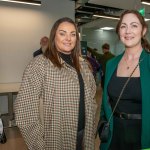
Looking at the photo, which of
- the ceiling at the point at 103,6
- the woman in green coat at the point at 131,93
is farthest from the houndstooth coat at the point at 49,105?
the ceiling at the point at 103,6

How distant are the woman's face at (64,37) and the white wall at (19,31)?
12.7 ft

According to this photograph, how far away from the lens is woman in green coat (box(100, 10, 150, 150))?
5.02 feet

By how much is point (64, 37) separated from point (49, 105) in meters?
0.52

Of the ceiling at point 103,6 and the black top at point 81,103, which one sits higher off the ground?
the ceiling at point 103,6

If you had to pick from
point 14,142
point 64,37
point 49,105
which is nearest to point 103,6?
point 14,142

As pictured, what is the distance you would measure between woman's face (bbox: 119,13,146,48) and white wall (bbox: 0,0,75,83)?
165 inches

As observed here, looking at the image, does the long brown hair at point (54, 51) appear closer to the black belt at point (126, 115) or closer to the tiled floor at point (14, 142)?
the black belt at point (126, 115)

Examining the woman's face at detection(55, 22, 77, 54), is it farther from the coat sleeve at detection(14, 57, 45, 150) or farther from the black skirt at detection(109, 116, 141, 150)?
the black skirt at detection(109, 116, 141, 150)

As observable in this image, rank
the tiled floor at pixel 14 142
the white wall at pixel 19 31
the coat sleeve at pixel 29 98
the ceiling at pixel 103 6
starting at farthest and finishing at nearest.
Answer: the ceiling at pixel 103 6
the white wall at pixel 19 31
the tiled floor at pixel 14 142
the coat sleeve at pixel 29 98

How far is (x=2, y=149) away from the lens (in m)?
3.53

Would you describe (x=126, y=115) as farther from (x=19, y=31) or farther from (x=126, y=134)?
(x=19, y=31)

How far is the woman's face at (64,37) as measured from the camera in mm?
1747

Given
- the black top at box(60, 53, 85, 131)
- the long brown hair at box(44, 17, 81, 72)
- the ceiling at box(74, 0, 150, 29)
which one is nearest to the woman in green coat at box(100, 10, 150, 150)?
the black top at box(60, 53, 85, 131)

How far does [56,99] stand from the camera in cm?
168
